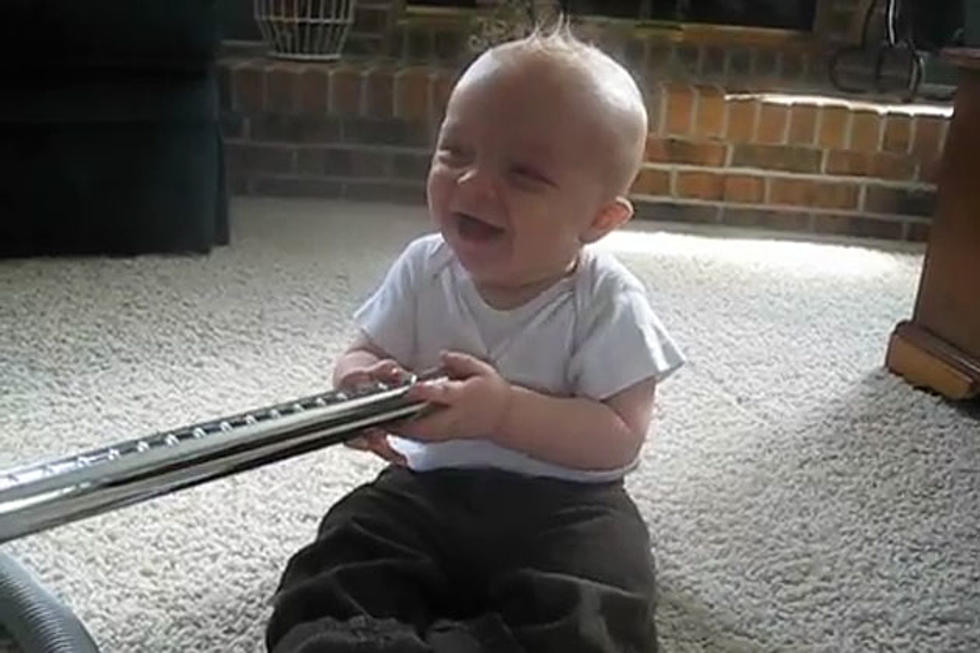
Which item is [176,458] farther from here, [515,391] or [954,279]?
[954,279]

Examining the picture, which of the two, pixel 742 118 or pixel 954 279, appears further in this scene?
pixel 742 118

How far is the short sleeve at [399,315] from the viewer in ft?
3.11

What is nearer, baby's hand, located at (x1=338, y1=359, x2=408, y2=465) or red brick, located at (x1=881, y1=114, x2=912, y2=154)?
baby's hand, located at (x1=338, y1=359, x2=408, y2=465)

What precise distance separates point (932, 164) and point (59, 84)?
171cm

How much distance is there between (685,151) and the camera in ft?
8.67

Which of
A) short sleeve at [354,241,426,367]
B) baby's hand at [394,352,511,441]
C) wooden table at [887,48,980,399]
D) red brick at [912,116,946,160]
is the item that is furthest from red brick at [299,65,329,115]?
baby's hand at [394,352,511,441]

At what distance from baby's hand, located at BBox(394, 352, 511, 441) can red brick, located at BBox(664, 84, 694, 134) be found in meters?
1.84

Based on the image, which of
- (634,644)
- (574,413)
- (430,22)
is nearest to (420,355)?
(574,413)

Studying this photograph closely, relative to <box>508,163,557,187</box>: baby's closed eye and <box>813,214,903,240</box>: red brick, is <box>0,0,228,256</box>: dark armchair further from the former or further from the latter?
<box>813,214,903,240</box>: red brick

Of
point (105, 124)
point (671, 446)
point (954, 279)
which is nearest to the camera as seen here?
point (671, 446)

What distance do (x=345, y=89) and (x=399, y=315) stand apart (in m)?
1.78

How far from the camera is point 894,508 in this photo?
1.22m

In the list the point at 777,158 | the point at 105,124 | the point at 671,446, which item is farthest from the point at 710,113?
the point at 671,446

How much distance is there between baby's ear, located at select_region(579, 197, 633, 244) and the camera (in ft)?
2.95
